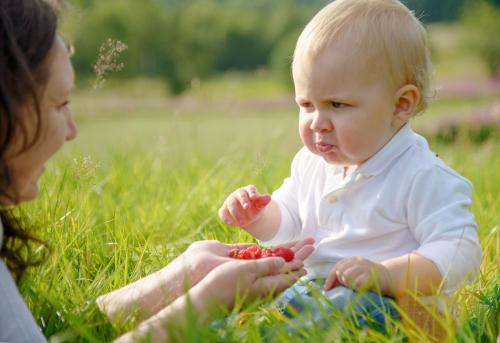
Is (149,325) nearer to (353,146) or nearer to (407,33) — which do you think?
(353,146)

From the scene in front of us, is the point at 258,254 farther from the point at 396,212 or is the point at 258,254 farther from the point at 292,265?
the point at 396,212

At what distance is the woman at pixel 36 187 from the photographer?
1487mm

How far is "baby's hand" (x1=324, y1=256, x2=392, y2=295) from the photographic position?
5.43 feet

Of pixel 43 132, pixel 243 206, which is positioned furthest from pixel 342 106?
pixel 43 132

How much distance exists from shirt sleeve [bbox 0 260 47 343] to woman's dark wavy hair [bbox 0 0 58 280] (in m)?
0.23

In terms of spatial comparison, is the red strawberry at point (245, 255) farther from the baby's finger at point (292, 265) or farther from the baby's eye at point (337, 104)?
the baby's eye at point (337, 104)

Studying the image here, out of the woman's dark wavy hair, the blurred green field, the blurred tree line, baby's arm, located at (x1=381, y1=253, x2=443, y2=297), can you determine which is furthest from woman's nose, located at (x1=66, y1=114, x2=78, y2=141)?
the blurred tree line

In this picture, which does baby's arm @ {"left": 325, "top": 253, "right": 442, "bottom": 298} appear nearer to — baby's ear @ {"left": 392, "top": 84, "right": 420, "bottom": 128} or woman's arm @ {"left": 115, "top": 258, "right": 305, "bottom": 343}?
woman's arm @ {"left": 115, "top": 258, "right": 305, "bottom": 343}

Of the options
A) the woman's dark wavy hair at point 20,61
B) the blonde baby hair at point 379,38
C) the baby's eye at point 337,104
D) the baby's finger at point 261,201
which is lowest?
the baby's finger at point 261,201

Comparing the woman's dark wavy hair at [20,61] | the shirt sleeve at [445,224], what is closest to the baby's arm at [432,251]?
the shirt sleeve at [445,224]

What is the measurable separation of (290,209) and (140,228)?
732 mm

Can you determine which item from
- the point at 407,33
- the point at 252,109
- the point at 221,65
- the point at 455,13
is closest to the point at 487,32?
the point at 455,13

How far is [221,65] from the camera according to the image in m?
31.9

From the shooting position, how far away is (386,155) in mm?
1908
